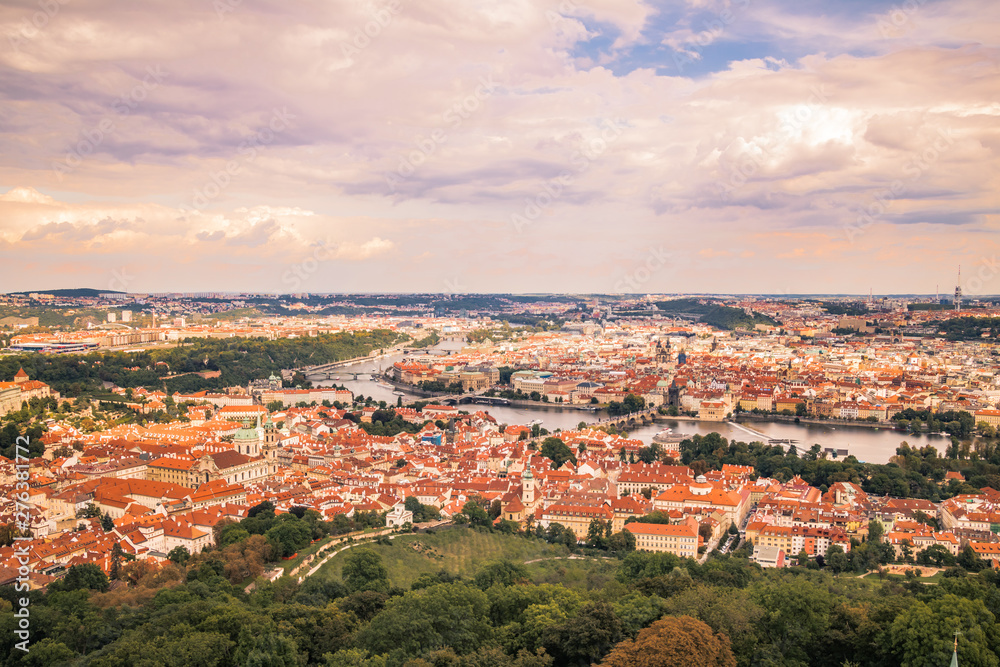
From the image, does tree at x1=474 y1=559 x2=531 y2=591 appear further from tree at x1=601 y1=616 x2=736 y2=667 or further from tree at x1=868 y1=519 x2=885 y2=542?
tree at x1=868 y1=519 x2=885 y2=542

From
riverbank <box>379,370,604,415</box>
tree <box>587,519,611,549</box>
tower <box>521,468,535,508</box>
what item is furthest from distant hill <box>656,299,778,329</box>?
tree <box>587,519,611,549</box>

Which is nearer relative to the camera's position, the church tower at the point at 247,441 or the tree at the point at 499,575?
the tree at the point at 499,575

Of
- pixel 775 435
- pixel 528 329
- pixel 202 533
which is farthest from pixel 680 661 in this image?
pixel 528 329

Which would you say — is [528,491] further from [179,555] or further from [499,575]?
[179,555]

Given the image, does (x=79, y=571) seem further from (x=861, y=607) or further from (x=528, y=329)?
(x=528, y=329)

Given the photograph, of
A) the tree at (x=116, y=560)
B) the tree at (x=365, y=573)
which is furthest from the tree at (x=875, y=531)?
the tree at (x=116, y=560)

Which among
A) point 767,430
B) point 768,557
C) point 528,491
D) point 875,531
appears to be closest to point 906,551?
point 875,531

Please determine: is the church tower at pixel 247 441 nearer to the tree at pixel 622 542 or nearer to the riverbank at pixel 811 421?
the tree at pixel 622 542
